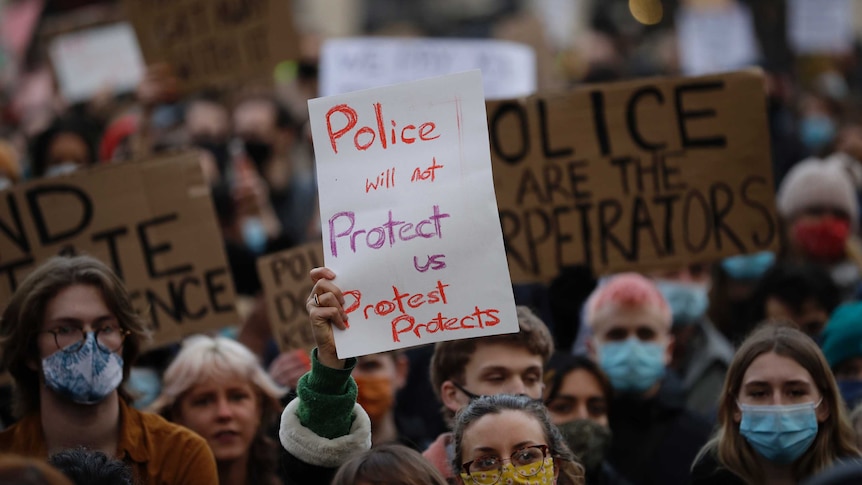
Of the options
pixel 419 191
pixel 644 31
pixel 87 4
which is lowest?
pixel 644 31

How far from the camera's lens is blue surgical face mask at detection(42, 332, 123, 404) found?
4184 millimetres

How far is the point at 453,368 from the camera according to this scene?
184 inches

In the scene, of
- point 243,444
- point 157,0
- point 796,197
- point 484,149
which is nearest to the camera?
point 484,149

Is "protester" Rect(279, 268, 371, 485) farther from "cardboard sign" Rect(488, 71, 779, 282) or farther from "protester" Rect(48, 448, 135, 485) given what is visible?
"cardboard sign" Rect(488, 71, 779, 282)

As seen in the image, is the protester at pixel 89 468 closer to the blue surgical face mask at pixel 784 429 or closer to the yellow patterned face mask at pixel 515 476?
the yellow patterned face mask at pixel 515 476

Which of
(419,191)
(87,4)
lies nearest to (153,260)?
(419,191)

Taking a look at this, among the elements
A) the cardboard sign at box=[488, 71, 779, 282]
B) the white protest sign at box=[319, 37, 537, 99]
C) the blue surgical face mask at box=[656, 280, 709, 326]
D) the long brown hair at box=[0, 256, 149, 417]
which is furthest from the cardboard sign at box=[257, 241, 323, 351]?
the white protest sign at box=[319, 37, 537, 99]

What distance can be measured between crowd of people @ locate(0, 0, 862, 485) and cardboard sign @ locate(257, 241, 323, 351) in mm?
226

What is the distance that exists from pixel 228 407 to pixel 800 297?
2.47 meters

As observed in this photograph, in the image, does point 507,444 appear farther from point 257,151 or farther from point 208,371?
point 257,151

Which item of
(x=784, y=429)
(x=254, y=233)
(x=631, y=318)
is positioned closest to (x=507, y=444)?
(x=784, y=429)

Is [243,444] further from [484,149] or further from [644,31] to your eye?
[644,31]

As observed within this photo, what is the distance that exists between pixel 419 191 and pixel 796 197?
11.9ft

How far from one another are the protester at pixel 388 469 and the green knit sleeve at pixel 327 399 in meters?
0.27
